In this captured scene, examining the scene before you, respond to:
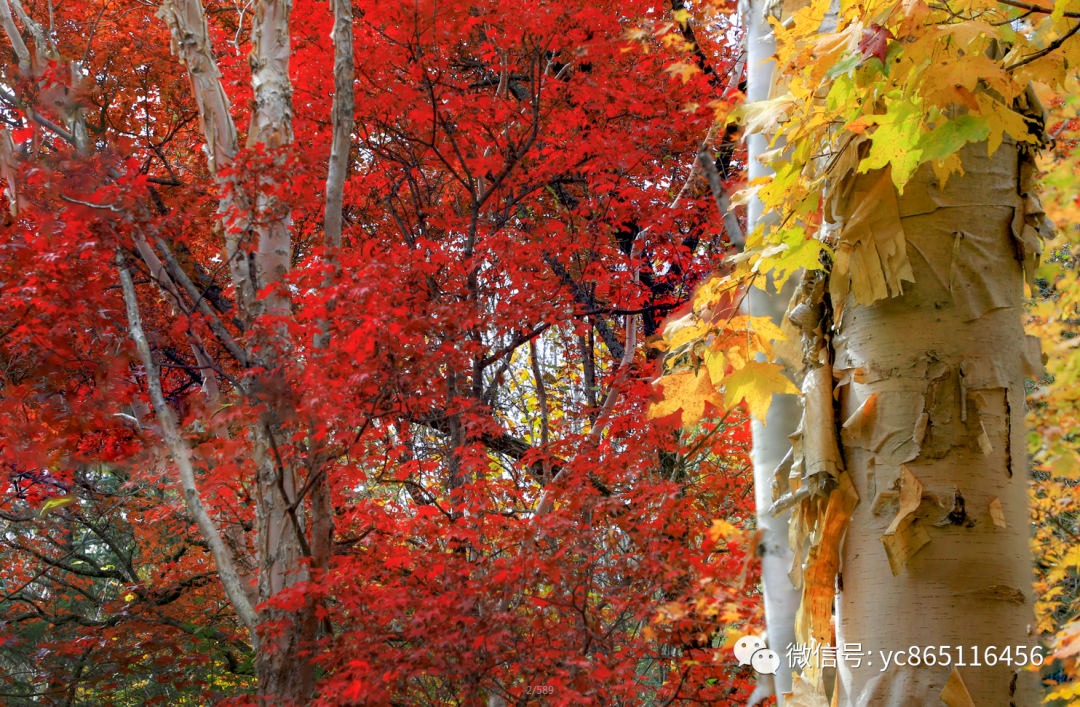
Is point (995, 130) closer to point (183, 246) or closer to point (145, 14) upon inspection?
point (183, 246)

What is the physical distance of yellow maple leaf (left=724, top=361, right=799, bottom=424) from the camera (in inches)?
49.8

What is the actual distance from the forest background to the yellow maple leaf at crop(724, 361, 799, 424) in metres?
1.26

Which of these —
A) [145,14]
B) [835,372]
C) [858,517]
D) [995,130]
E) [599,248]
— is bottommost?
[858,517]

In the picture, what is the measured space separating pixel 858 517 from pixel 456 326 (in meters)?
3.71

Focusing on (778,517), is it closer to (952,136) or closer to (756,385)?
(756,385)

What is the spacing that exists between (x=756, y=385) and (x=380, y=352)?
10.8 feet

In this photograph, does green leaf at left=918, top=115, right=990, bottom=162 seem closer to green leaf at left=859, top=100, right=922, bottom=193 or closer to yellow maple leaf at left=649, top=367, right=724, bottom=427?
green leaf at left=859, top=100, right=922, bottom=193

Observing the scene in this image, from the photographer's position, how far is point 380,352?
4.25 metres

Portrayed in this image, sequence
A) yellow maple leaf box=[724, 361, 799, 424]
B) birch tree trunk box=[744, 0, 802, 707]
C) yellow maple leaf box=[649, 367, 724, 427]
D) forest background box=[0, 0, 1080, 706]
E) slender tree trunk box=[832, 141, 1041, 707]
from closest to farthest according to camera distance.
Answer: slender tree trunk box=[832, 141, 1041, 707] < yellow maple leaf box=[724, 361, 799, 424] < yellow maple leaf box=[649, 367, 724, 427] < birch tree trunk box=[744, 0, 802, 707] < forest background box=[0, 0, 1080, 706]

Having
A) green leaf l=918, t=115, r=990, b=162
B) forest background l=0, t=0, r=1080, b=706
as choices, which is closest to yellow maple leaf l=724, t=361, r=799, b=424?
green leaf l=918, t=115, r=990, b=162

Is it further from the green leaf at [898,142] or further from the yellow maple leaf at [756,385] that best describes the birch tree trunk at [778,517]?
the green leaf at [898,142]

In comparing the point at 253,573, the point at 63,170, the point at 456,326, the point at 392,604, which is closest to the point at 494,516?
the point at 392,604

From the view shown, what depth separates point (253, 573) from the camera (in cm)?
600

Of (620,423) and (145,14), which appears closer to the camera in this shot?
(620,423)
